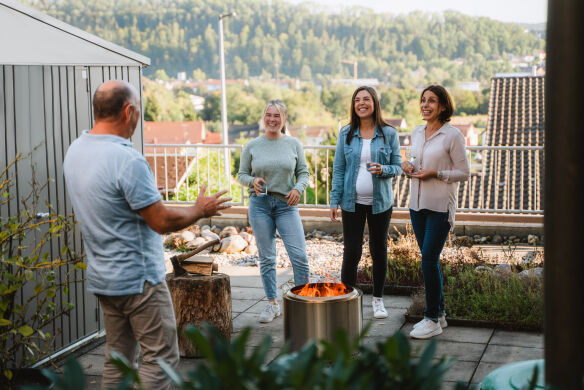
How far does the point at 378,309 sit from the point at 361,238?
592mm

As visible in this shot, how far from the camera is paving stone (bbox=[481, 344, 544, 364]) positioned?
4.25 metres

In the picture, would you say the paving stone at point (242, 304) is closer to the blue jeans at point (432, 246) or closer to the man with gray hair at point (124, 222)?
the blue jeans at point (432, 246)

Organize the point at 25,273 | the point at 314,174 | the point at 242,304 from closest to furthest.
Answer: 1. the point at 25,273
2. the point at 242,304
3. the point at 314,174

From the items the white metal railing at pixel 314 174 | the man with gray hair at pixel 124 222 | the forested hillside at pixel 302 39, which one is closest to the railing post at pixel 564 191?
the man with gray hair at pixel 124 222

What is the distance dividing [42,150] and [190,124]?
229 feet

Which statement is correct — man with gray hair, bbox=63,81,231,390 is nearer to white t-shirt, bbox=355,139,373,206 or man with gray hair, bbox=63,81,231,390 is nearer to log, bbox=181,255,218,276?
log, bbox=181,255,218,276

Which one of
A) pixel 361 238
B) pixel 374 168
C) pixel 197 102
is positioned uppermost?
pixel 197 102

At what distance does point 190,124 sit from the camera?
240 ft

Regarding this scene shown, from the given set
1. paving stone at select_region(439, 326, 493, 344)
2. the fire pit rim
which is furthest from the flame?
paving stone at select_region(439, 326, 493, 344)

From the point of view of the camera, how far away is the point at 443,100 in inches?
180

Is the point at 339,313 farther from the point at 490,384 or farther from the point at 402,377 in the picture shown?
the point at 402,377

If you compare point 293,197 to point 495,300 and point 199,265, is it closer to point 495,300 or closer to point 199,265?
point 199,265

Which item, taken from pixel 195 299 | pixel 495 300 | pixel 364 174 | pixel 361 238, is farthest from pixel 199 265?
pixel 495 300

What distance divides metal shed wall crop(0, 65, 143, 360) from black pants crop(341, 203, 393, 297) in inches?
71.7
